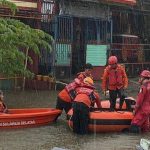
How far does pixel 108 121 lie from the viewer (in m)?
11.9

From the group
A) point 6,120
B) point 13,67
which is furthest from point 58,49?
point 6,120

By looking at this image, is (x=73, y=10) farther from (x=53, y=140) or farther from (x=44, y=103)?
(x=53, y=140)

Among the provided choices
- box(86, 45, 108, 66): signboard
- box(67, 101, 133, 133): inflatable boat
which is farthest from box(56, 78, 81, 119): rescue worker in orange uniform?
box(86, 45, 108, 66): signboard

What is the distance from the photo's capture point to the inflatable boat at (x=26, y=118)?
38.8 feet

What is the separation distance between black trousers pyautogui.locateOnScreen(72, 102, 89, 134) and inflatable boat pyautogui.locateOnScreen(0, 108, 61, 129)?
103 cm

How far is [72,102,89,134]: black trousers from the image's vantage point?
1163 cm

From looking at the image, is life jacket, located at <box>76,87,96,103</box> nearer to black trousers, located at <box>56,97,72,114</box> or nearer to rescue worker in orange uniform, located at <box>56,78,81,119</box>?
rescue worker in orange uniform, located at <box>56,78,81,119</box>

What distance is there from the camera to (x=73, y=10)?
20.8 metres

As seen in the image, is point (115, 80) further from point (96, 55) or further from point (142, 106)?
point (96, 55)

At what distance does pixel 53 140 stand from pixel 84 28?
440 inches

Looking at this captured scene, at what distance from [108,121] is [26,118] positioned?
1.98m

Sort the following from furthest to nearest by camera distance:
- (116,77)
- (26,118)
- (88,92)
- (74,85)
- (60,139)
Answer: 1. (116,77)
2. (74,85)
3. (26,118)
4. (88,92)
5. (60,139)

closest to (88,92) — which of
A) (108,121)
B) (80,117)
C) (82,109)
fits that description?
(82,109)

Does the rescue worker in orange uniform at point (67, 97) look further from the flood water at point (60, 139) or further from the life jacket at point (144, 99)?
the life jacket at point (144, 99)
